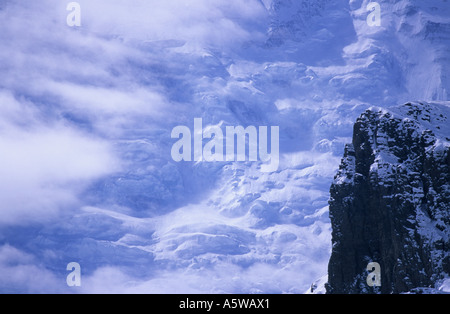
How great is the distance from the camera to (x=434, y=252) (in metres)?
96.6

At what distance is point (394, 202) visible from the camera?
102312 mm

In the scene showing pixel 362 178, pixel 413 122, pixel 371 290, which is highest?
pixel 413 122

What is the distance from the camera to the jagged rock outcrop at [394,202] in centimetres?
9875

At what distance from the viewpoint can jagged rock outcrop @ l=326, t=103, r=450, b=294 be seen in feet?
324
